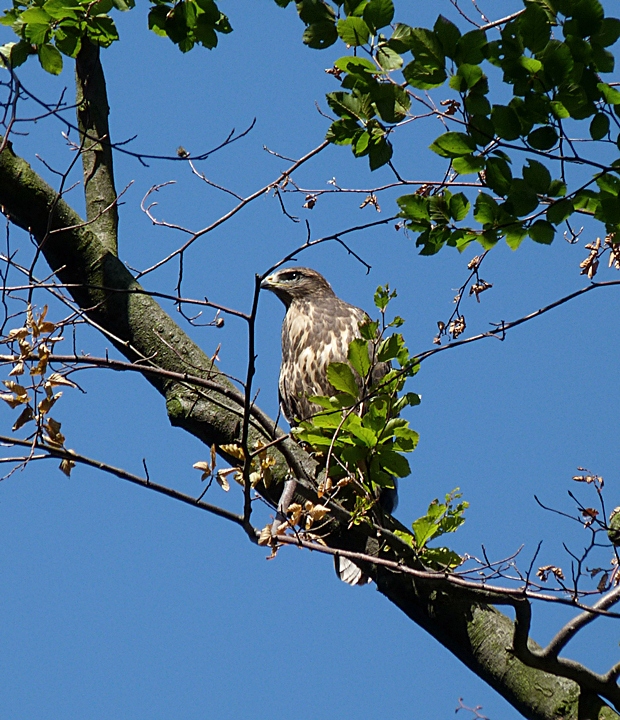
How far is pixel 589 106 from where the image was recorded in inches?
98.8

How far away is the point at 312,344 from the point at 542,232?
275cm

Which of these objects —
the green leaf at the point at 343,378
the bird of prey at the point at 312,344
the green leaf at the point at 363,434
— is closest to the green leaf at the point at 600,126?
the green leaf at the point at 343,378

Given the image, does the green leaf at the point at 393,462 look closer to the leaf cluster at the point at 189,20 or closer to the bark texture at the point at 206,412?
the bark texture at the point at 206,412

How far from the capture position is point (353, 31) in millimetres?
2664

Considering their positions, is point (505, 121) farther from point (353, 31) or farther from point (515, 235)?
point (353, 31)

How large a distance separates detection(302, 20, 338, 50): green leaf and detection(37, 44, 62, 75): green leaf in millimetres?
1343

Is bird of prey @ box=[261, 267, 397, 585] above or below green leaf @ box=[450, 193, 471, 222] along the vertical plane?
above

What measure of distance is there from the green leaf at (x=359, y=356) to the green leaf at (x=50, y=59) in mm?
1747

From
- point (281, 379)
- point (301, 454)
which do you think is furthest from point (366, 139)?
point (281, 379)

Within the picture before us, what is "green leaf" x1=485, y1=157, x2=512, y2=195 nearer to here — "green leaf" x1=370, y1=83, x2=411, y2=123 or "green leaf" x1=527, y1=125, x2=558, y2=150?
"green leaf" x1=527, y1=125, x2=558, y2=150

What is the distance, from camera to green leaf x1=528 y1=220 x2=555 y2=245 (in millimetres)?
2742

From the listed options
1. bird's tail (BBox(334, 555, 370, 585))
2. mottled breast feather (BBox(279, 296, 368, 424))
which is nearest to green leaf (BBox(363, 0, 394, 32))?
mottled breast feather (BBox(279, 296, 368, 424))

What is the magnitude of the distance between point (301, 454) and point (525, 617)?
3.22 feet

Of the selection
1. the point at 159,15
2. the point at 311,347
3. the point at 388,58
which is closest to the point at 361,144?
the point at 388,58
